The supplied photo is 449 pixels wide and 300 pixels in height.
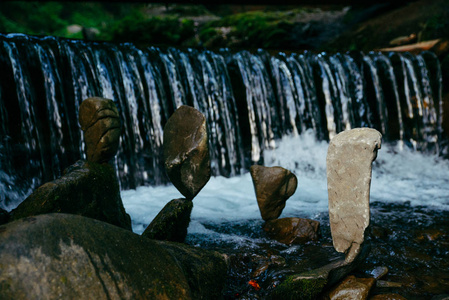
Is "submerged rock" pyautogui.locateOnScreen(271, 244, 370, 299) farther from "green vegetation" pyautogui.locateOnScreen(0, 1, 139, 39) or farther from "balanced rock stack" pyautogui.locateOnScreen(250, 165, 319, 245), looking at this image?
"green vegetation" pyautogui.locateOnScreen(0, 1, 139, 39)

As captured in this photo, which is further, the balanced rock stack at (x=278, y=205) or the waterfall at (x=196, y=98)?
the waterfall at (x=196, y=98)

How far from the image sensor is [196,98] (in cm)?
902

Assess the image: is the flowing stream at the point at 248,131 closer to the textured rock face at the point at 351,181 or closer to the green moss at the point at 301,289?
the green moss at the point at 301,289

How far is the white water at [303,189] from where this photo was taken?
5918mm

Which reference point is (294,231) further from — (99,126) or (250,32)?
(250,32)

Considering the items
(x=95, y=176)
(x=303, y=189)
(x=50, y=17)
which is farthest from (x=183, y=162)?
(x=50, y=17)

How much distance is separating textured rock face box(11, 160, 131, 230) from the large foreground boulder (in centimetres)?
103

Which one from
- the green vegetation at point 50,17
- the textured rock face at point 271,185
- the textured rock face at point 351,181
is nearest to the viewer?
the textured rock face at point 351,181

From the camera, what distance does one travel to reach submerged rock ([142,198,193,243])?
3.91m

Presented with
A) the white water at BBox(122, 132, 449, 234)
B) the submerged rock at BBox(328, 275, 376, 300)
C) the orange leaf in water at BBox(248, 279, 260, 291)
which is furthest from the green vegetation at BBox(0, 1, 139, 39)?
the submerged rock at BBox(328, 275, 376, 300)

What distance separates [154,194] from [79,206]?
3.67 meters

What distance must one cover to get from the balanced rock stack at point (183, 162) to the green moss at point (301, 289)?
133cm

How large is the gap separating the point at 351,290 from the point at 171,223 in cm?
186

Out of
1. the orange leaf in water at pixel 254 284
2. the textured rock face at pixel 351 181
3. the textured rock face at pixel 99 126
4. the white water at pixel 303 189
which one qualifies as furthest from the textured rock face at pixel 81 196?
the textured rock face at pixel 351 181
